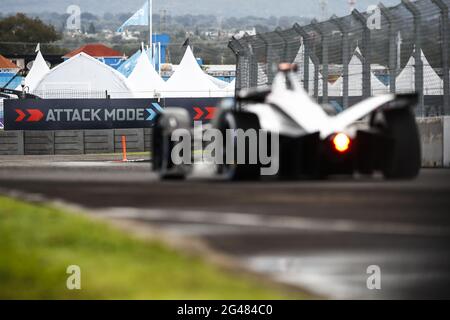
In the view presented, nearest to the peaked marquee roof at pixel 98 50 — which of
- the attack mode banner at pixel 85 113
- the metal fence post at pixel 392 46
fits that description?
the attack mode banner at pixel 85 113

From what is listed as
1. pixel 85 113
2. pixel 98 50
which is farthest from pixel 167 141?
pixel 98 50

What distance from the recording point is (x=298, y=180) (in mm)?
6879

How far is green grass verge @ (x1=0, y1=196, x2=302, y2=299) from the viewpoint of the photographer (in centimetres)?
588

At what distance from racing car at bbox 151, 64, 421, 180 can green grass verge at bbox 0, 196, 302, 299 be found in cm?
67

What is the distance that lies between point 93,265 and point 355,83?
3.37m

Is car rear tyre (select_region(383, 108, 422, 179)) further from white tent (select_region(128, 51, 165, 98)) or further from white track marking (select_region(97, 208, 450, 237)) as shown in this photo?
white tent (select_region(128, 51, 165, 98))

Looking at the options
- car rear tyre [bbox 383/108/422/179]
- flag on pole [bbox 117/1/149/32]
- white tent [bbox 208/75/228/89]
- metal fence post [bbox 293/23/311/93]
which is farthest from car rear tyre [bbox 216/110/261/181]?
white tent [bbox 208/75/228/89]

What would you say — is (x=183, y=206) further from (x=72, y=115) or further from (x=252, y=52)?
(x=252, y=52)

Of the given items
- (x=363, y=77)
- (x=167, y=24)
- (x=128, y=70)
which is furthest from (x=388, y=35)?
(x=128, y=70)

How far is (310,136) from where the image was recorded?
6676 millimetres

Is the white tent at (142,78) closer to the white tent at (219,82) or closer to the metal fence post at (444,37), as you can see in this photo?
the white tent at (219,82)

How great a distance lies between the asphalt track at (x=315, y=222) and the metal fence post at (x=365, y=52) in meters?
1.49
